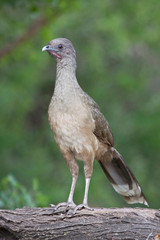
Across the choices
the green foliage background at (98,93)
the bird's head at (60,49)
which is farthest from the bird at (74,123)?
the green foliage background at (98,93)

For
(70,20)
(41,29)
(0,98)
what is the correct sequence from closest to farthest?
(41,29) → (0,98) → (70,20)

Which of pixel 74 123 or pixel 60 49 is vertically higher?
pixel 60 49

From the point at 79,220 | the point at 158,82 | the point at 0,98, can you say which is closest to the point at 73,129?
the point at 79,220

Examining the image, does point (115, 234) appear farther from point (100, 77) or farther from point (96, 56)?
point (100, 77)

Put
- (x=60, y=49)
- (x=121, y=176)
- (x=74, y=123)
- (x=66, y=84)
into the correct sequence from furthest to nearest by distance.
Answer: (x=121, y=176) → (x=60, y=49) → (x=66, y=84) → (x=74, y=123)

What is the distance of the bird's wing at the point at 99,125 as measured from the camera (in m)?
6.58

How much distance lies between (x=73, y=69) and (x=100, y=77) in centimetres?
935

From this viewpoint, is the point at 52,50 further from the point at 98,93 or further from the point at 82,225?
the point at 98,93

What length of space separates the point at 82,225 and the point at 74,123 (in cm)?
108

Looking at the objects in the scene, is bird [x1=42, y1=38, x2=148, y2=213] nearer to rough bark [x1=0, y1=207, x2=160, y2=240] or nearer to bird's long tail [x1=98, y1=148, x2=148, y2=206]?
bird's long tail [x1=98, y1=148, x2=148, y2=206]

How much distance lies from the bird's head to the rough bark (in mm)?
1765

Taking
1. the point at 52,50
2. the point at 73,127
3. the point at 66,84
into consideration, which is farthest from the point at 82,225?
the point at 52,50

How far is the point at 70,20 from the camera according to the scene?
13.8 m

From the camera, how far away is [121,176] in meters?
7.08
